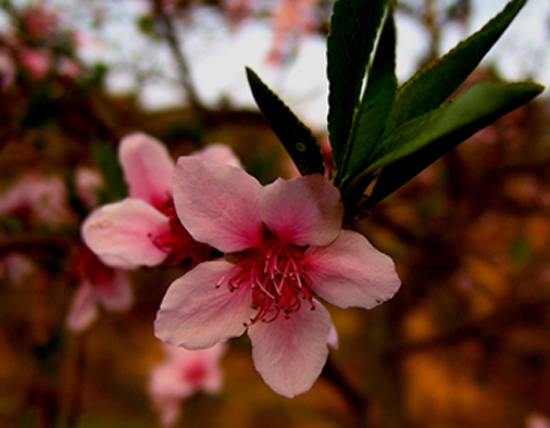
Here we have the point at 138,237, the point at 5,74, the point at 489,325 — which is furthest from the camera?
the point at 489,325

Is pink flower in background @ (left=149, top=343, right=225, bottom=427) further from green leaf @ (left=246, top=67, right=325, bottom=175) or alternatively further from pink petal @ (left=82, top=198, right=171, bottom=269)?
green leaf @ (left=246, top=67, right=325, bottom=175)

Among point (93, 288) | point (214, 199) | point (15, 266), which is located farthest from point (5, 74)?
point (214, 199)

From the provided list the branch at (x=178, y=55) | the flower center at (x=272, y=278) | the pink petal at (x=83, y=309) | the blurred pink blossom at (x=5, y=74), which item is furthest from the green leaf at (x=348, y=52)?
the branch at (x=178, y=55)

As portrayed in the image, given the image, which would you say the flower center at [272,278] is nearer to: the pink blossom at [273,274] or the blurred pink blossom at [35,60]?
Result: the pink blossom at [273,274]

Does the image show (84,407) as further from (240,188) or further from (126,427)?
(240,188)

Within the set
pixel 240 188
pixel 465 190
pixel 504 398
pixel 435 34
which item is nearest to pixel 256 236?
pixel 240 188

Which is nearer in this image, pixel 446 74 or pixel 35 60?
pixel 446 74

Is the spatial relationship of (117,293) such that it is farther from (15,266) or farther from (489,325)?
(489,325)

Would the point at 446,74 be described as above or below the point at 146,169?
above
